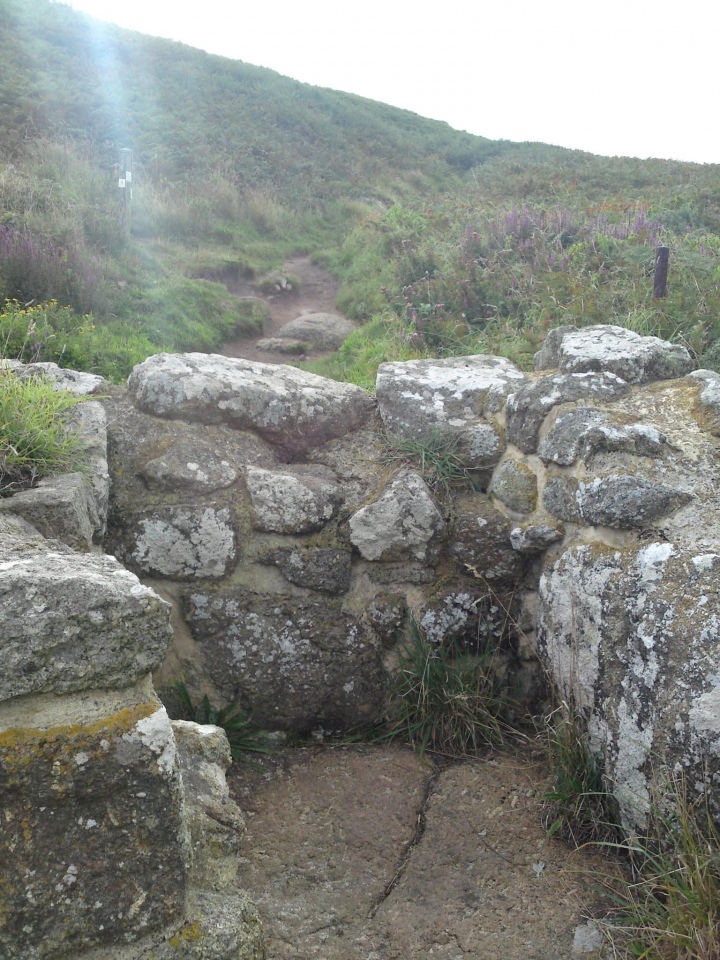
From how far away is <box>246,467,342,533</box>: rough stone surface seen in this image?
3262mm

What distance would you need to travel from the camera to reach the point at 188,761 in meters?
2.25

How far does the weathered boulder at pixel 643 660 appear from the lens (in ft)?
7.41

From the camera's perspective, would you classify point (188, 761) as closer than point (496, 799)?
Yes

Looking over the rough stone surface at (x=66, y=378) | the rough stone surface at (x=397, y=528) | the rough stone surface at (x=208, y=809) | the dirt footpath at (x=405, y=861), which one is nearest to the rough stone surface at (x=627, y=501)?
the rough stone surface at (x=397, y=528)

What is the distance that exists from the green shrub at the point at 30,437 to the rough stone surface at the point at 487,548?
1.56 meters

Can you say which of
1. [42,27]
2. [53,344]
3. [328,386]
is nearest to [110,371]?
[53,344]

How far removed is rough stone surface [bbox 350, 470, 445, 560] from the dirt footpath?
79cm

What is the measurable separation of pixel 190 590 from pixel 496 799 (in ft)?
4.58

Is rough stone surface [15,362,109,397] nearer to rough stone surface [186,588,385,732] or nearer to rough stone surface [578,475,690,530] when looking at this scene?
rough stone surface [186,588,385,732]

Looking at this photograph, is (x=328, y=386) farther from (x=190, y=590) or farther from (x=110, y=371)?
(x=110, y=371)

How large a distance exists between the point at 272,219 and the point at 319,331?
282 inches

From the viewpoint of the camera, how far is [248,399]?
3609 millimetres

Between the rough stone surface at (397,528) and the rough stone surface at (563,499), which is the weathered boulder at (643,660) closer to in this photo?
the rough stone surface at (563,499)

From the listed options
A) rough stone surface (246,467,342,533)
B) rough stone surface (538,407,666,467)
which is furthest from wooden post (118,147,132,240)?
rough stone surface (538,407,666,467)
